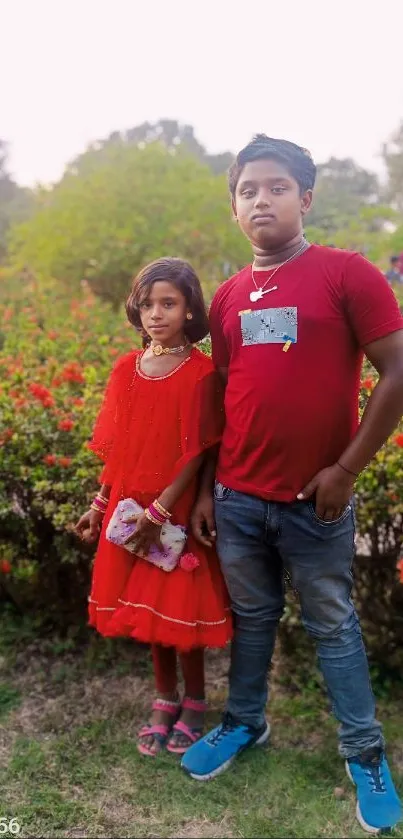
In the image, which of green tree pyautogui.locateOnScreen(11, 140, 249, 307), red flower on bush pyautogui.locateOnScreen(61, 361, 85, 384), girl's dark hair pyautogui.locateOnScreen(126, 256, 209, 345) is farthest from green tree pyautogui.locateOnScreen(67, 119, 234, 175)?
girl's dark hair pyautogui.locateOnScreen(126, 256, 209, 345)

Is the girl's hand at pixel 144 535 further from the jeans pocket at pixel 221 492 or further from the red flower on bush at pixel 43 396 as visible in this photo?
the red flower on bush at pixel 43 396

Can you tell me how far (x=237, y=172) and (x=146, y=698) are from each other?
Result: 1801 mm

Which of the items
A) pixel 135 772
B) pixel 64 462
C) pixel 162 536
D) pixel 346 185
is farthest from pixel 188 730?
pixel 346 185

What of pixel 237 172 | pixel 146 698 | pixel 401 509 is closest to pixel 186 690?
pixel 146 698

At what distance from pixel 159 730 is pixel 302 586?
31.1 inches

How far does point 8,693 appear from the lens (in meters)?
2.57

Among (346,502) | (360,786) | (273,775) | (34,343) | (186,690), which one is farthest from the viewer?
(34,343)

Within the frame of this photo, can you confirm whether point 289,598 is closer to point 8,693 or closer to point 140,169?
point 8,693

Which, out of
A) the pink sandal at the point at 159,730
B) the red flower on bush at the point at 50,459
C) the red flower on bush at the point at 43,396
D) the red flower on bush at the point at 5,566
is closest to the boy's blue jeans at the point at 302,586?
the pink sandal at the point at 159,730

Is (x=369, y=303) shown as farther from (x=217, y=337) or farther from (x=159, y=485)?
(x=159, y=485)

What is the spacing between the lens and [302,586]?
6.34 feet

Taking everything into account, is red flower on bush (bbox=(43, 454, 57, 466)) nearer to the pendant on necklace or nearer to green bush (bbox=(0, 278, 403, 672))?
green bush (bbox=(0, 278, 403, 672))

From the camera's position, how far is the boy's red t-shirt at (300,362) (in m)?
1.72

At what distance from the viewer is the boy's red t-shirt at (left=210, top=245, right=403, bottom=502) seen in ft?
5.66
